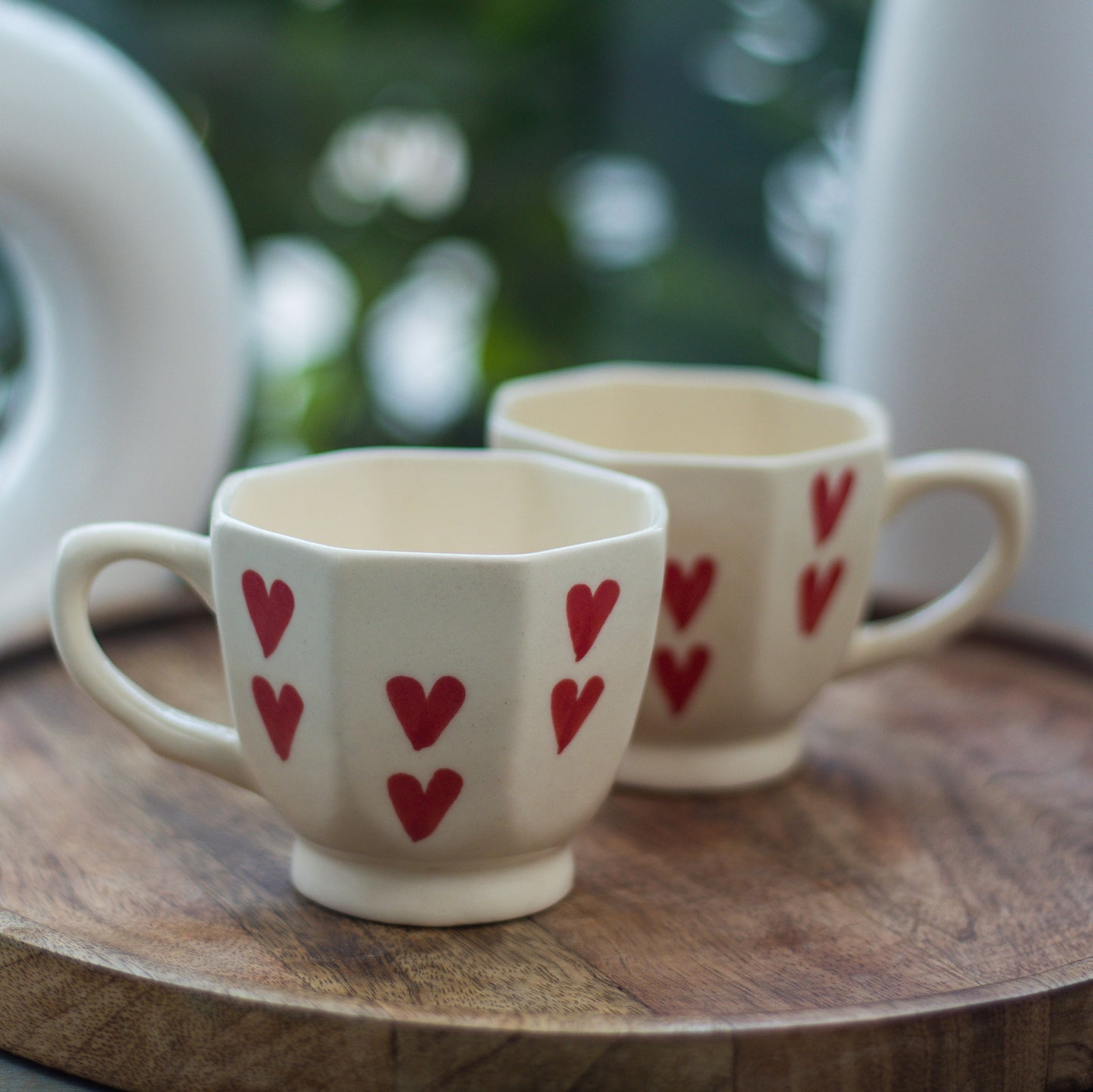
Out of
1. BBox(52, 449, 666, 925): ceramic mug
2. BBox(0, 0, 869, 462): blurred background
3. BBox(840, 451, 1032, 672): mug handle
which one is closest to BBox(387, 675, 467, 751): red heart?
BBox(52, 449, 666, 925): ceramic mug

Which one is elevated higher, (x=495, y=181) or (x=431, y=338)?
(x=495, y=181)

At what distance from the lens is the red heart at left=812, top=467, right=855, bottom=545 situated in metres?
Answer: 0.52

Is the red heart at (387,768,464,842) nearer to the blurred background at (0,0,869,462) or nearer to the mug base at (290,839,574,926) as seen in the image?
the mug base at (290,839,574,926)

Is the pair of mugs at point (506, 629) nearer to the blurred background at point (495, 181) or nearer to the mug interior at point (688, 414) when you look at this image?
the mug interior at point (688, 414)

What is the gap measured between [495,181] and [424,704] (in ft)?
2.93

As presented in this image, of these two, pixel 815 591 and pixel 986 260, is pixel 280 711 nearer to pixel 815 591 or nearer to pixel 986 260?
pixel 815 591

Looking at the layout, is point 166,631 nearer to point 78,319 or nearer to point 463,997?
point 78,319

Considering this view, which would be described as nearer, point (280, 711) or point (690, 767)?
point (280, 711)

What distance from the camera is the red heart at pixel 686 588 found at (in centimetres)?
52

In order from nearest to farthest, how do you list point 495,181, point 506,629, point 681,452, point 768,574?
1. point 506,629
2. point 768,574
3. point 681,452
4. point 495,181

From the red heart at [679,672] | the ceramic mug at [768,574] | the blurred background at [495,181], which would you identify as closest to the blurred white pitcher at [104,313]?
the ceramic mug at [768,574]

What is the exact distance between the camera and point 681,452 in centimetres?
66

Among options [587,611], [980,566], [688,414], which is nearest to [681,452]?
[688,414]

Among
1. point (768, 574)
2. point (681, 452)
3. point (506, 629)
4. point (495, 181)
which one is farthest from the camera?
point (495, 181)
